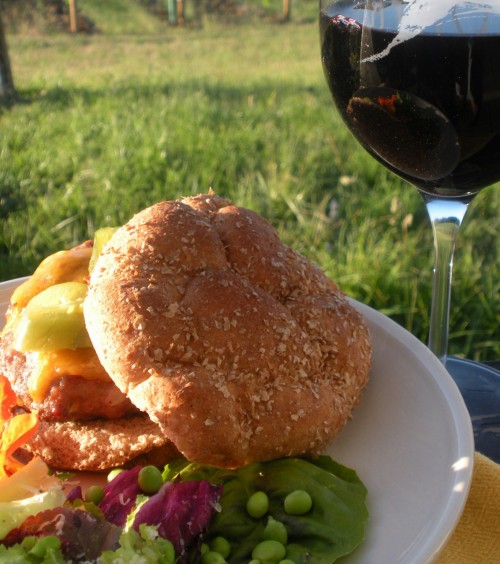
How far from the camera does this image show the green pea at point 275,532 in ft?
6.16

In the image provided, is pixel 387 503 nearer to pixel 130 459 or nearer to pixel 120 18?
pixel 130 459

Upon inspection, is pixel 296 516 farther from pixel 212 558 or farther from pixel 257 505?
pixel 212 558

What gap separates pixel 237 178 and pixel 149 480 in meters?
4.07

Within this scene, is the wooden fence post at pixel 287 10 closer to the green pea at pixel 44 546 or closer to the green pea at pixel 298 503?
the green pea at pixel 298 503

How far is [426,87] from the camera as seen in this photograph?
214 cm

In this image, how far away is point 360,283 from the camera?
457cm

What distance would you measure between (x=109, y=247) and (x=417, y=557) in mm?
1175

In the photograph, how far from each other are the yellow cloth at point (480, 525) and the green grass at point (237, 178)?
6.52 ft

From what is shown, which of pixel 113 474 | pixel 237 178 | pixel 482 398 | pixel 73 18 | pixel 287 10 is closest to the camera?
pixel 113 474

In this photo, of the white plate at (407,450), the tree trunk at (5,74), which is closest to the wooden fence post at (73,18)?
the tree trunk at (5,74)

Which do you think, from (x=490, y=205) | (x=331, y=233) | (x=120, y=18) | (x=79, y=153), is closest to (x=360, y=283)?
(x=331, y=233)

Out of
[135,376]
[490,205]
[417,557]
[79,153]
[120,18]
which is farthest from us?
[120,18]

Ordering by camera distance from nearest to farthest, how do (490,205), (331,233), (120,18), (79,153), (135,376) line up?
(135,376) → (331,233) → (490,205) → (79,153) → (120,18)

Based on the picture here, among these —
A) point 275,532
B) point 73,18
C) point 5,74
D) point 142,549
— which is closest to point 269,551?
point 275,532
